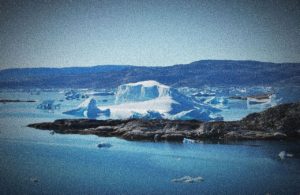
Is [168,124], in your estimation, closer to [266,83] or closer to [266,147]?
[266,147]

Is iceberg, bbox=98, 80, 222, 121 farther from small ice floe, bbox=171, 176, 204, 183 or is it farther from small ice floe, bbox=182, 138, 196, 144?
small ice floe, bbox=171, 176, 204, 183

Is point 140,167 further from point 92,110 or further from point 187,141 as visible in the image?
point 92,110

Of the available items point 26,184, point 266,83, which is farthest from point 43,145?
point 266,83

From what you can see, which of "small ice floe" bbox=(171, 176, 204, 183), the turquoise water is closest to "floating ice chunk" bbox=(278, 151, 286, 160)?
the turquoise water

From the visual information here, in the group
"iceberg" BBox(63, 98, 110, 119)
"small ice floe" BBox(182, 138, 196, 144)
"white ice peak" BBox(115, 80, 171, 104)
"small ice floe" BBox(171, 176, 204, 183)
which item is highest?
"white ice peak" BBox(115, 80, 171, 104)

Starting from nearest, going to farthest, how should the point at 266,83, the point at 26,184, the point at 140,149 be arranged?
the point at 26,184
the point at 140,149
the point at 266,83

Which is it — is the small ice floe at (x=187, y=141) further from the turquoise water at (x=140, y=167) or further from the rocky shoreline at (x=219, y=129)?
the turquoise water at (x=140, y=167)

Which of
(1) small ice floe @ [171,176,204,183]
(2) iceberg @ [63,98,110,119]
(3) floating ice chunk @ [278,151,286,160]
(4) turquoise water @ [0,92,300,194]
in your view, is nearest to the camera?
(4) turquoise water @ [0,92,300,194]
